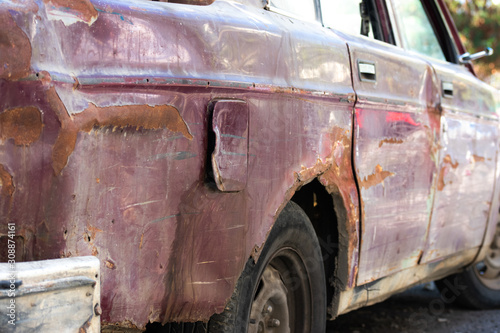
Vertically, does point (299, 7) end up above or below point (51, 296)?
above

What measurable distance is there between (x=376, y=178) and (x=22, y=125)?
1696 mm

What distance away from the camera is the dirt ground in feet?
13.8

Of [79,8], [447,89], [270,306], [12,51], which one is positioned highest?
[79,8]

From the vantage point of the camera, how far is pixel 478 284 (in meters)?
4.73

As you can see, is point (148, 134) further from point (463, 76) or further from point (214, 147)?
point (463, 76)

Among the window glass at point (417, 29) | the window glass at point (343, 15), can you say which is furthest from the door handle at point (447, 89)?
the window glass at point (343, 15)

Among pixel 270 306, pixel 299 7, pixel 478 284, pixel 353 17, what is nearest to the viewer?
pixel 270 306

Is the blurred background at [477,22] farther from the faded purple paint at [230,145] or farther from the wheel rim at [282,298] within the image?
the faded purple paint at [230,145]

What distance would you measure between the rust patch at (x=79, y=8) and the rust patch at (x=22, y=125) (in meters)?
0.28

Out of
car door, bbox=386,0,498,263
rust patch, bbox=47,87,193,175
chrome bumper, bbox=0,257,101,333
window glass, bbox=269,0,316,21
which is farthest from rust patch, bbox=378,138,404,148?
chrome bumper, bbox=0,257,101,333

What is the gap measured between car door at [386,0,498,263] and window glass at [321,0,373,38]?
427mm

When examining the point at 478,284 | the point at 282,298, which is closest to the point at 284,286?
the point at 282,298

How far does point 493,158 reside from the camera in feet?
13.8

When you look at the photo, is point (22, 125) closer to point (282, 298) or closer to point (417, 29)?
point (282, 298)
